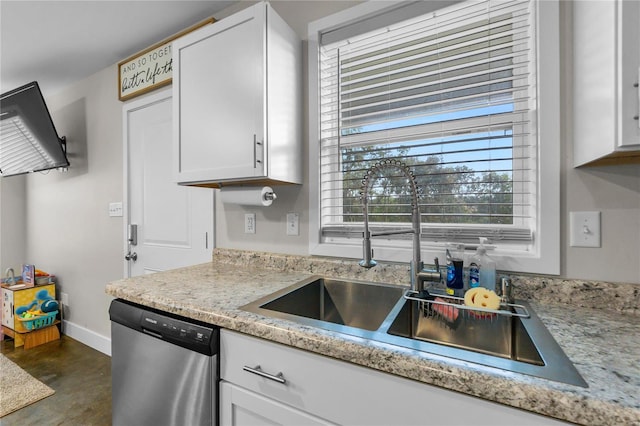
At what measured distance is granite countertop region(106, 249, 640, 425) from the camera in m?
0.53

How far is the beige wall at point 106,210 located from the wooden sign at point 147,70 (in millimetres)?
199

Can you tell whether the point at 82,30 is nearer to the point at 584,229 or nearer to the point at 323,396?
the point at 323,396

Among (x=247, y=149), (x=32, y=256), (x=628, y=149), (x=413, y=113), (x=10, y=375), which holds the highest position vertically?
(x=413, y=113)

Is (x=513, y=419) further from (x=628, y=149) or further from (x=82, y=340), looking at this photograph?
(x=82, y=340)

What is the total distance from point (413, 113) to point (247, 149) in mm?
784

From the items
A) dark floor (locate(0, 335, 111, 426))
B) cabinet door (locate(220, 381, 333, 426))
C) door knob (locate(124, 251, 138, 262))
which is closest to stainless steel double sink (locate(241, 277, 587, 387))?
cabinet door (locate(220, 381, 333, 426))

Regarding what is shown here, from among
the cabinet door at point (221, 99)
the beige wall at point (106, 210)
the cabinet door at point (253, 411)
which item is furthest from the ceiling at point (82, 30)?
the cabinet door at point (253, 411)

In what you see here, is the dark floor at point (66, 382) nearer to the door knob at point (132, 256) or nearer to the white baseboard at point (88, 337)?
the white baseboard at point (88, 337)

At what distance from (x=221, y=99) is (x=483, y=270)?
1.35 metres

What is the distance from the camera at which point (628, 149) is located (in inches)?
27.8

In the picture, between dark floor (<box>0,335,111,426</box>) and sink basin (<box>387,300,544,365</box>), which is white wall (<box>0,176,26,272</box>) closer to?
dark floor (<box>0,335,111,426</box>)

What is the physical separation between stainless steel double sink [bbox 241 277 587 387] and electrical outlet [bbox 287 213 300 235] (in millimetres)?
326

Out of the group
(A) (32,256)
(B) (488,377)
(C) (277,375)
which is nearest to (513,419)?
(B) (488,377)

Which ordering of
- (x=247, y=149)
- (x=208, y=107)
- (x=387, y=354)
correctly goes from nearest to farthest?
(x=387, y=354) → (x=247, y=149) → (x=208, y=107)
